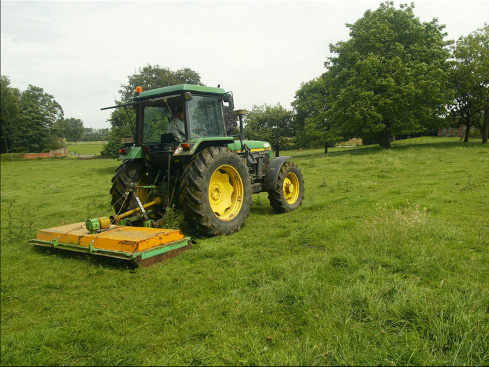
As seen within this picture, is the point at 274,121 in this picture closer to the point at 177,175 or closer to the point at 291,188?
the point at 291,188

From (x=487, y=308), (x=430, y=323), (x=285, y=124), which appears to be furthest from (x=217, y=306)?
(x=285, y=124)

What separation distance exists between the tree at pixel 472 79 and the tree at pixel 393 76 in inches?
56.7

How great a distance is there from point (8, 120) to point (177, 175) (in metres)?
48.3

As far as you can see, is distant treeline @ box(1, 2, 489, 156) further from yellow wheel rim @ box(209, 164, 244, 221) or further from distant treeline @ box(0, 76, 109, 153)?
distant treeline @ box(0, 76, 109, 153)

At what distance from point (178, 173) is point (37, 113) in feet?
165

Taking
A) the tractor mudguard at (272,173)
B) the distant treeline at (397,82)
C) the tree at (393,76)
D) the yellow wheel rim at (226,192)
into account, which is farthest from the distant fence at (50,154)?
the yellow wheel rim at (226,192)

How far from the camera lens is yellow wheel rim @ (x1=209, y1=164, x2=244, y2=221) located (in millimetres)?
6410

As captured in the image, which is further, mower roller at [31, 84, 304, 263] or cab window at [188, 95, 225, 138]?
cab window at [188, 95, 225, 138]

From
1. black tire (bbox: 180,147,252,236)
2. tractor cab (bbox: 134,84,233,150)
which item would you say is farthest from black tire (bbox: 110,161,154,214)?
black tire (bbox: 180,147,252,236)

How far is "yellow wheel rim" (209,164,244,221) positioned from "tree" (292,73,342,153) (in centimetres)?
2175

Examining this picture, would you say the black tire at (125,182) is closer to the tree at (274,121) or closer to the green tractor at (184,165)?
the green tractor at (184,165)

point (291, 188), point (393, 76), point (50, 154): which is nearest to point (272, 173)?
point (291, 188)

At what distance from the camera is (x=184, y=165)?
20.4 feet

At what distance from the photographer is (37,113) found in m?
47.4
